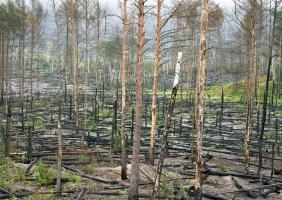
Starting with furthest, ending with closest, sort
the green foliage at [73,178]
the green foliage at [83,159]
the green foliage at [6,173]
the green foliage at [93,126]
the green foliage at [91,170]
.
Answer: the green foliage at [93,126] → the green foliage at [83,159] → the green foliage at [91,170] → the green foliage at [73,178] → the green foliage at [6,173]

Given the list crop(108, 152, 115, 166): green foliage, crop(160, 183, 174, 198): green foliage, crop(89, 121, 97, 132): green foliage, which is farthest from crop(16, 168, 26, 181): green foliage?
crop(89, 121, 97, 132): green foliage

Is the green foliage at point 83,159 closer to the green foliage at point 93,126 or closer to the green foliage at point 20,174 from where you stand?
the green foliage at point 20,174

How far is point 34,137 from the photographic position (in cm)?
2456

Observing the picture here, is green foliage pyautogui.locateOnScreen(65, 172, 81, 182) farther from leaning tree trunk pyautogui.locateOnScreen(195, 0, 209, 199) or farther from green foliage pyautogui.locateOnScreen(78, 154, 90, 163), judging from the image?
leaning tree trunk pyautogui.locateOnScreen(195, 0, 209, 199)

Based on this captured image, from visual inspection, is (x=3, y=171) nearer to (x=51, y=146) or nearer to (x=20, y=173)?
(x=20, y=173)

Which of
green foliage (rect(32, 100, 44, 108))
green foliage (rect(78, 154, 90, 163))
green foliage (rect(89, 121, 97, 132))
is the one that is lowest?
green foliage (rect(78, 154, 90, 163))

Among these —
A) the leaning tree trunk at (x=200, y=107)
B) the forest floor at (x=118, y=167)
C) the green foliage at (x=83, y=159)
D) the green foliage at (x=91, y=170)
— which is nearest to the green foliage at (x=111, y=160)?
the forest floor at (x=118, y=167)

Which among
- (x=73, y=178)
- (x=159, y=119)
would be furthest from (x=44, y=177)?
(x=159, y=119)

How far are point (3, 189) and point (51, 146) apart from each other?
8640mm

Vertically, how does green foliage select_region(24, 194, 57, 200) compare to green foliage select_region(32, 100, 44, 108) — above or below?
below

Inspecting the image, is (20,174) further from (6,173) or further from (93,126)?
(93,126)

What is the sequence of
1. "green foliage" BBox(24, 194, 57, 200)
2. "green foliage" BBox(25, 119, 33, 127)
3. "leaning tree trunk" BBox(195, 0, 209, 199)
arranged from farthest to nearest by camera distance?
"green foliage" BBox(25, 119, 33, 127) → "green foliage" BBox(24, 194, 57, 200) → "leaning tree trunk" BBox(195, 0, 209, 199)

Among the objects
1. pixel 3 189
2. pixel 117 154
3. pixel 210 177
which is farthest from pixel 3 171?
pixel 210 177

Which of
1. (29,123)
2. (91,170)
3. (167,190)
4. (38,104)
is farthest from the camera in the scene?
(38,104)
